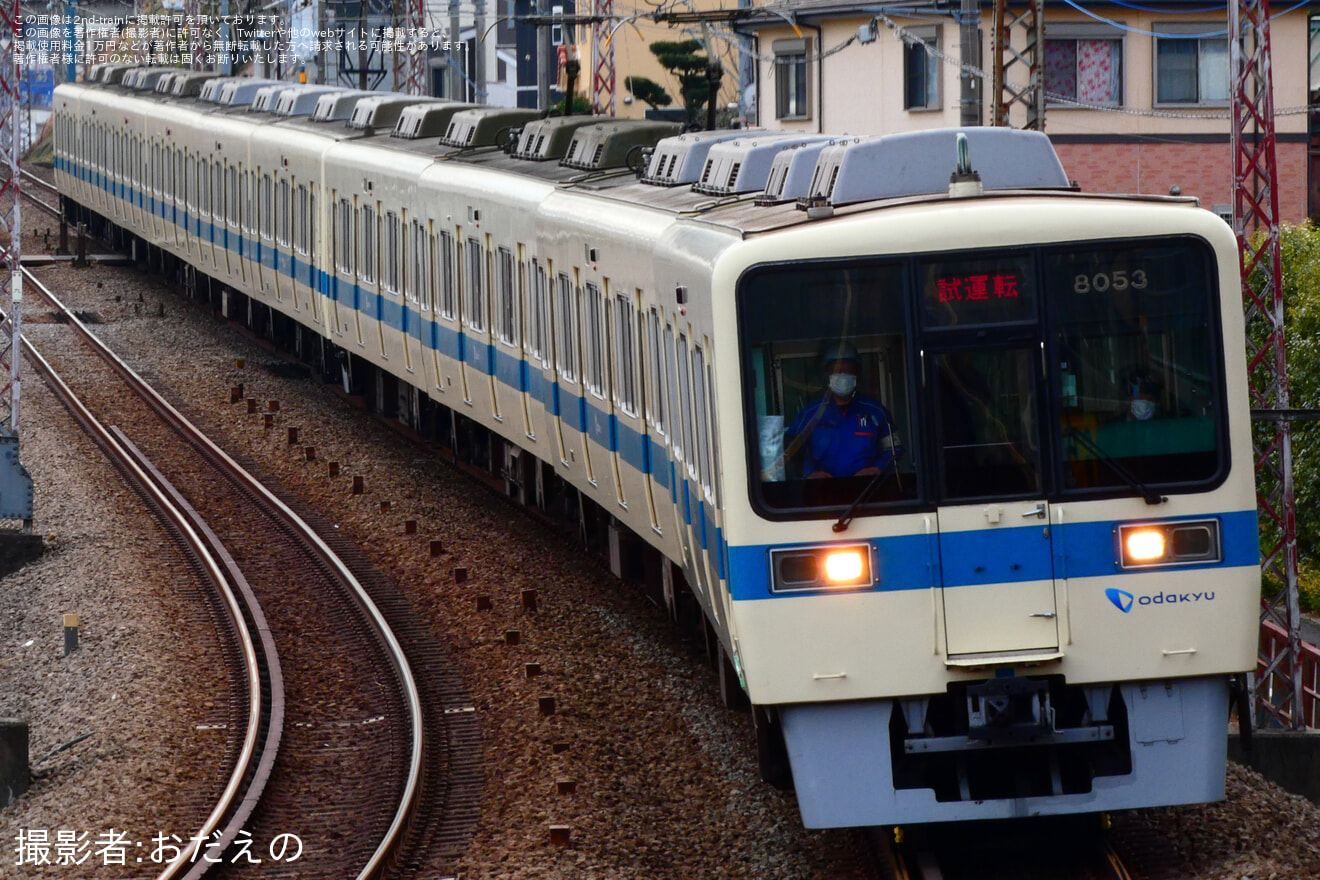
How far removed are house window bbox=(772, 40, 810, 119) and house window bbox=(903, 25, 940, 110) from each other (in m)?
2.47

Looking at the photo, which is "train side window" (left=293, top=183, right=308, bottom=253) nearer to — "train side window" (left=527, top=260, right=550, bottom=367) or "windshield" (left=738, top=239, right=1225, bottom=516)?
"train side window" (left=527, top=260, right=550, bottom=367)

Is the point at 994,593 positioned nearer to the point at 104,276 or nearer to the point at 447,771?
the point at 447,771

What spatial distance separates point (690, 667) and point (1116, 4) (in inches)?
704

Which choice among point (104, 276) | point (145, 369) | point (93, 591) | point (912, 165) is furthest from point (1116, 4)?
point (912, 165)

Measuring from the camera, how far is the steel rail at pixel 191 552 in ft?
27.2

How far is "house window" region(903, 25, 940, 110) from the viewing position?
87.5 ft

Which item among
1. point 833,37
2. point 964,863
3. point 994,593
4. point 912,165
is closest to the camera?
point 994,593

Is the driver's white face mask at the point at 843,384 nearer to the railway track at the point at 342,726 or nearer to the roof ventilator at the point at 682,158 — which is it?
the railway track at the point at 342,726

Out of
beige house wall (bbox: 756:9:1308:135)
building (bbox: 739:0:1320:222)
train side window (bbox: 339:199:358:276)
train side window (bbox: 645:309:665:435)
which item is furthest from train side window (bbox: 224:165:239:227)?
train side window (bbox: 645:309:665:435)

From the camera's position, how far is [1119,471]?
6434mm

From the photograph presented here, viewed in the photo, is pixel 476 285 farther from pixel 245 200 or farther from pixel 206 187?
pixel 206 187

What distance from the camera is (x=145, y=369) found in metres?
21.3

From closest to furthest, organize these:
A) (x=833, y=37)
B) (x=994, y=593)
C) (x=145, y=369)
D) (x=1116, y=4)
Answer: (x=994, y=593) → (x=145, y=369) → (x=1116, y=4) → (x=833, y=37)

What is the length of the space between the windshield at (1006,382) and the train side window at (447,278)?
26.8 ft
